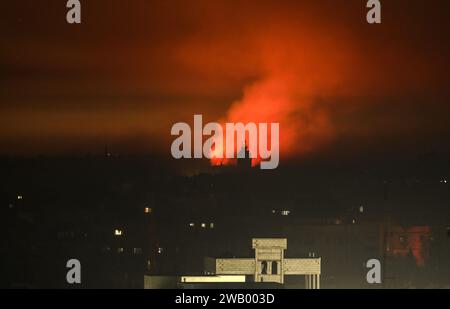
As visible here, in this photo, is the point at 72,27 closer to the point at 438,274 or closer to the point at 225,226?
the point at 225,226

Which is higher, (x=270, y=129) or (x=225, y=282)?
(x=270, y=129)

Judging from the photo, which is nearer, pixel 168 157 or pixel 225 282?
pixel 225 282

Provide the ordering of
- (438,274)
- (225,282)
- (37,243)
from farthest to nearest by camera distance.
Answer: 1. (438,274)
2. (37,243)
3. (225,282)

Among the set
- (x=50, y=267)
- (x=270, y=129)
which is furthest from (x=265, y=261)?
(x=50, y=267)

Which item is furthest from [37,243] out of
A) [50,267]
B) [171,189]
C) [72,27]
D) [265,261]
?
[72,27]
